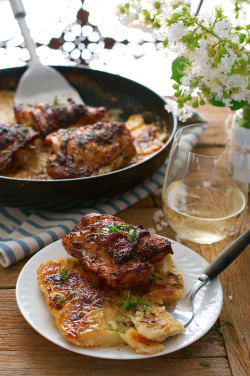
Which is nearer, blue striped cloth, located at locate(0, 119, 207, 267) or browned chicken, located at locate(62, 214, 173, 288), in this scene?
browned chicken, located at locate(62, 214, 173, 288)

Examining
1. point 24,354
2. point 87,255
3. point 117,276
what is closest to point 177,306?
point 117,276

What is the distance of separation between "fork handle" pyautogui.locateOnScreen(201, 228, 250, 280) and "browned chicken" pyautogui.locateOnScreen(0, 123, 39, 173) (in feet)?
4.37

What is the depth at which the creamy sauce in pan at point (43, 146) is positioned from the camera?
2.91 metres

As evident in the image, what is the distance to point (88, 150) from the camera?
2.82 meters

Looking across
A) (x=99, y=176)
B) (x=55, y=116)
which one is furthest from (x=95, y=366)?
(x=55, y=116)

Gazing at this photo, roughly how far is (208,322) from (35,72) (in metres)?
2.27

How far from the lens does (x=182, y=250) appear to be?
2.32 metres

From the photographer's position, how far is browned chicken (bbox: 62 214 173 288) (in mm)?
1932

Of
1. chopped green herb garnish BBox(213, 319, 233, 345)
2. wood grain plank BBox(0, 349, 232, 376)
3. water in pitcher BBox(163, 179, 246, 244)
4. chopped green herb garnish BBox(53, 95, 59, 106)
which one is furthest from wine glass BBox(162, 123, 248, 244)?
chopped green herb garnish BBox(53, 95, 59, 106)

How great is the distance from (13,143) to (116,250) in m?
1.21

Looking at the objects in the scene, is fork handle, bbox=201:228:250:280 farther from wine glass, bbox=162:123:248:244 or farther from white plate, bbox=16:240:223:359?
wine glass, bbox=162:123:248:244

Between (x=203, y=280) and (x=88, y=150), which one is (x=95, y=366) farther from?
(x=88, y=150)

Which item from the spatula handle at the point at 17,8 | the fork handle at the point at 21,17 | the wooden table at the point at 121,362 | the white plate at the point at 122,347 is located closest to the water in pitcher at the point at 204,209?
the white plate at the point at 122,347

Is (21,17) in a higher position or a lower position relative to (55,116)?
higher
